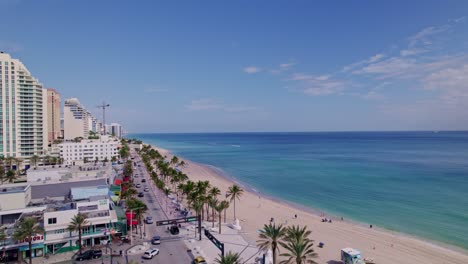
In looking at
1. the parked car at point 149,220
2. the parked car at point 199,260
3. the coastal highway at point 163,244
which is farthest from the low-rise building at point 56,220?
the parked car at point 199,260

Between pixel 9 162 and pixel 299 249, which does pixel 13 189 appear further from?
pixel 299 249

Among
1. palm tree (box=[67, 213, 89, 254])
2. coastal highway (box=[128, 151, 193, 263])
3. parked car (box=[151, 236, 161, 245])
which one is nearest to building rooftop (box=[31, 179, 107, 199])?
coastal highway (box=[128, 151, 193, 263])

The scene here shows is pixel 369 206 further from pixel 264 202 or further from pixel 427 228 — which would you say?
pixel 264 202

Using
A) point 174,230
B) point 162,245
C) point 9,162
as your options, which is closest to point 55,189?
point 174,230

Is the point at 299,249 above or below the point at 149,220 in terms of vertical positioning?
above

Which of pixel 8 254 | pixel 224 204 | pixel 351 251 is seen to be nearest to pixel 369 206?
pixel 351 251

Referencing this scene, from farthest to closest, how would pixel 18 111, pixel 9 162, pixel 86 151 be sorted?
pixel 86 151 < pixel 18 111 < pixel 9 162

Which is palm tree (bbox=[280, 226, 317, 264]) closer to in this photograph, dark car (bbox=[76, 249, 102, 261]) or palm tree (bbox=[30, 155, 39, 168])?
dark car (bbox=[76, 249, 102, 261])
